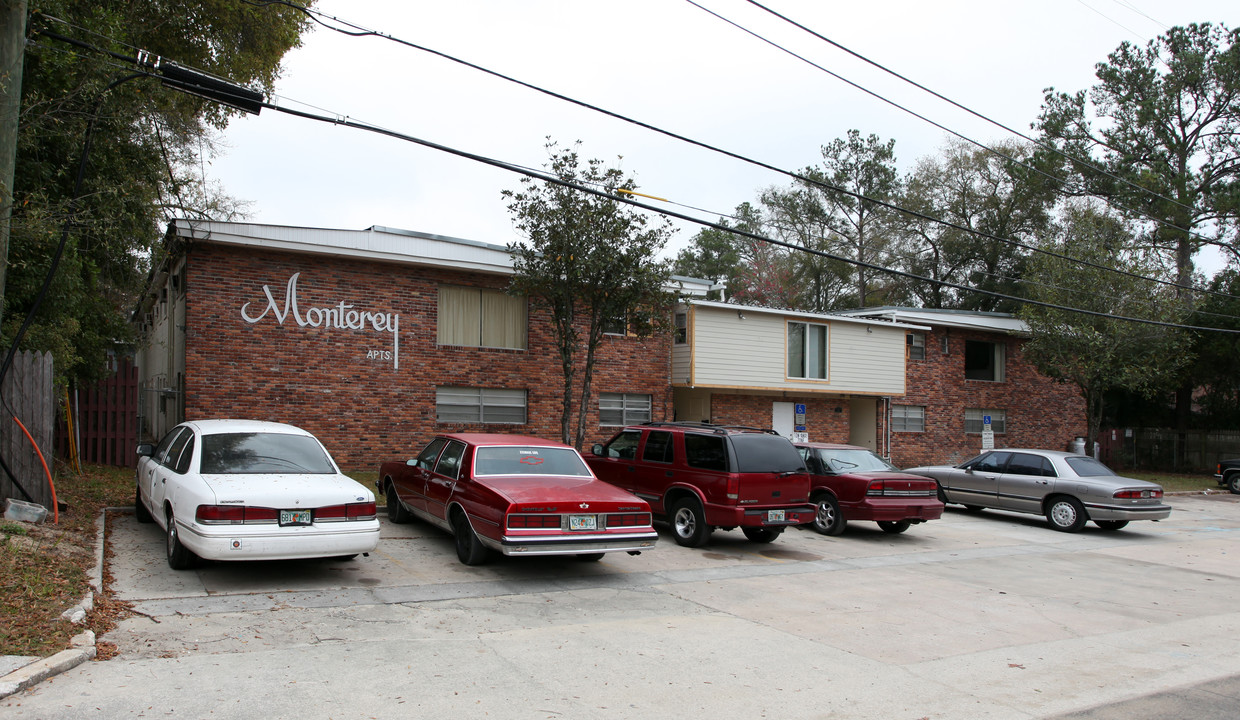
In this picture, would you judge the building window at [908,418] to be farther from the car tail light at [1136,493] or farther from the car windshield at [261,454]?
the car windshield at [261,454]

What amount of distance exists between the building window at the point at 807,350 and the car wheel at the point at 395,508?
1384 centimetres

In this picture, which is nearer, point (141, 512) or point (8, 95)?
point (8, 95)

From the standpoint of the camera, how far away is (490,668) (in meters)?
6.09

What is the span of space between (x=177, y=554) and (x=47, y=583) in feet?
4.39

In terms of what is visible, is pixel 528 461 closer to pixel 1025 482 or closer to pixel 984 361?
pixel 1025 482

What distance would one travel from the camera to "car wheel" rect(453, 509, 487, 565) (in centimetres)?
949

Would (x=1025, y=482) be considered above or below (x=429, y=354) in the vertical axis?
below

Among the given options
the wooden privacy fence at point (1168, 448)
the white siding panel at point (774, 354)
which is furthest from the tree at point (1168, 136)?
the white siding panel at point (774, 354)

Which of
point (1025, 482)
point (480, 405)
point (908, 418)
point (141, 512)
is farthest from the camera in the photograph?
point (908, 418)

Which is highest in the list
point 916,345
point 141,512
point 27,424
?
point 916,345

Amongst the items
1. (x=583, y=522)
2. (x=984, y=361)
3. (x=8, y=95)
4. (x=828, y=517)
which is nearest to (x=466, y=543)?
(x=583, y=522)

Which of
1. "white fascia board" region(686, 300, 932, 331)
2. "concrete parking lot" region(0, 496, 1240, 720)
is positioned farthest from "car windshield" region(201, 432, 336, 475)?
"white fascia board" region(686, 300, 932, 331)

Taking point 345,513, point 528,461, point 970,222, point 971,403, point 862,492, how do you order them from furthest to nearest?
point 970,222 < point 971,403 < point 862,492 < point 528,461 < point 345,513

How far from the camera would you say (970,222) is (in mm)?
43719
